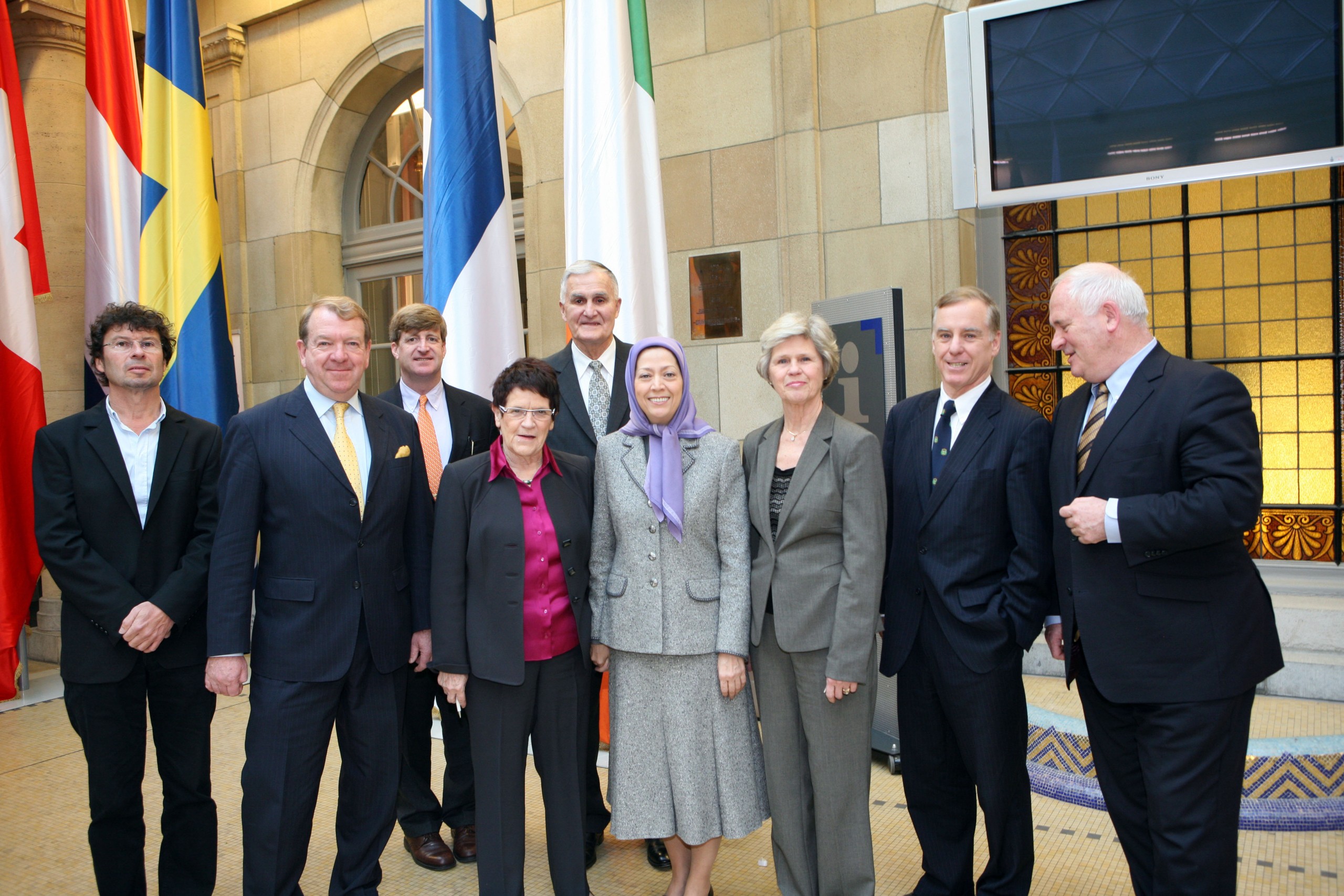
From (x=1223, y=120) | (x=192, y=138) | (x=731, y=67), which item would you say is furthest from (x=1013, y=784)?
(x=192, y=138)

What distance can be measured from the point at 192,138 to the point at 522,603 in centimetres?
405

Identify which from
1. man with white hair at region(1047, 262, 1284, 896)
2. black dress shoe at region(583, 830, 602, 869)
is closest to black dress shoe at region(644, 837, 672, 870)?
black dress shoe at region(583, 830, 602, 869)

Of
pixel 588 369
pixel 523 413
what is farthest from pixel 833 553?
pixel 588 369

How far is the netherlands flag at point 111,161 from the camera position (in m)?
5.21

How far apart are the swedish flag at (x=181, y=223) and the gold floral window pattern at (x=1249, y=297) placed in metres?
4.57

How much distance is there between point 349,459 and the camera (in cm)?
268

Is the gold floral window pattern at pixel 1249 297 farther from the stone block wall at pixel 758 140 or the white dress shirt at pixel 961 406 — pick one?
the white dress shirt at pixel 961 406

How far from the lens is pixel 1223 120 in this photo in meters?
3.39

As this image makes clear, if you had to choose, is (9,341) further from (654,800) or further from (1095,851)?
(1095,851)

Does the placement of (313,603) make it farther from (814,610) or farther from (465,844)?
(814,610)

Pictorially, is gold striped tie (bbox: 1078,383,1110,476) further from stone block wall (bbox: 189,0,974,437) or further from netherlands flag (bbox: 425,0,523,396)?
netherlands flag (bbox: 425,0,523,396)

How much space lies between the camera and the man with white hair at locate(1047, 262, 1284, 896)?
2137 mm

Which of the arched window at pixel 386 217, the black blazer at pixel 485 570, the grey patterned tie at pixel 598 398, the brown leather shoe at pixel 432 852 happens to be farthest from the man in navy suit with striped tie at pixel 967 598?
the arched window at pixel 386 217

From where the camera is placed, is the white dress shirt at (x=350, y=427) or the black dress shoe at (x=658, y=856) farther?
the black dress shoe at (x=658, y=856)
